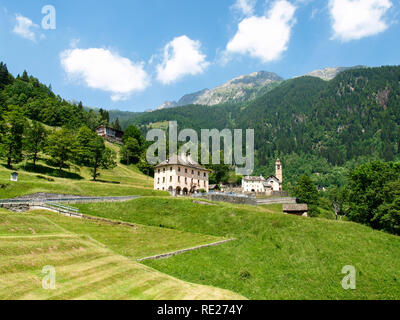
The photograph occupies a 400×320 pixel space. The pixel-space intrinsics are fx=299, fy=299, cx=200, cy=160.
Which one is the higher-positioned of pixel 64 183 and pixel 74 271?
pixel 64 183

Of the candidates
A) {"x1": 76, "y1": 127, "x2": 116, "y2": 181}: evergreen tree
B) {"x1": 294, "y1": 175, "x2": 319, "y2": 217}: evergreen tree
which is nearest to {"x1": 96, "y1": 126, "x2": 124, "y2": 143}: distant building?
{"x1": 76, "y1": 127, "x2": 116, "y2": 181}: evergreen tree

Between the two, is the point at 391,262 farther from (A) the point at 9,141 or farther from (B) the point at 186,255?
(A) the point at 9,141

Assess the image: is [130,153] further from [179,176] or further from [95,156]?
[179,176]

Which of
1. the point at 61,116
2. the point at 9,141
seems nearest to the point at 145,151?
the point at 61,116

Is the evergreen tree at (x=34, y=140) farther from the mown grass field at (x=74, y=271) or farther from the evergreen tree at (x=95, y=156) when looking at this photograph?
the mown grass field at (x=74, y=271)

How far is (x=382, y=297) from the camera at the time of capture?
20828mm

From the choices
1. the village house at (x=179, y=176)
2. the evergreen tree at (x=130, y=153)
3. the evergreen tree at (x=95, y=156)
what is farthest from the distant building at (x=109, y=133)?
the village house at (x=179, y=176)

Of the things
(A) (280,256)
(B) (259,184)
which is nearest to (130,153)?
(B) (259,184)

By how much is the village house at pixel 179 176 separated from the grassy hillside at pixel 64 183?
7406 mm

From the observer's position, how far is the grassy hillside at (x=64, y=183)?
4419 cm

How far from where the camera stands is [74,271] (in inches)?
631

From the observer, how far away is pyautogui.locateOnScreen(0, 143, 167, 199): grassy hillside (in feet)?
145

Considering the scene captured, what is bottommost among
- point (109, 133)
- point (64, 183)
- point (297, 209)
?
point (297, 209)

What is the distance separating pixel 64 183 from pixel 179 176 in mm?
27077
